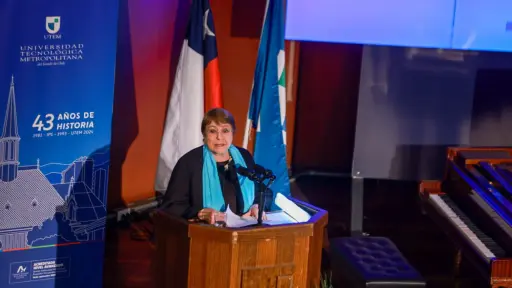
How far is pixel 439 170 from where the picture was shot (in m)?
6.36

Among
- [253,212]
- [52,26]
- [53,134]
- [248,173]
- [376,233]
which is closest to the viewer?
[248,173]

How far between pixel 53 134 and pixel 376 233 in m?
3.03

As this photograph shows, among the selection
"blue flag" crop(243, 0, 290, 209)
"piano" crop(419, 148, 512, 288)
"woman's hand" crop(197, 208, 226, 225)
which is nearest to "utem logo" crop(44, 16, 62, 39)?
"woman's hand" crop(197, 208, 226, 225)

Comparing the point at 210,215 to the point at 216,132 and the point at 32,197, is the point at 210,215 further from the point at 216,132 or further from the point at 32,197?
the point at 32,197

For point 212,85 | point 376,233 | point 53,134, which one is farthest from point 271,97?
point 376,233

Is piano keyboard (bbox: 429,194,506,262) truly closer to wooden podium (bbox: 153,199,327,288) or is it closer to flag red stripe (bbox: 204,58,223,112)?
wooden podium (bbox: 153,199,327,288)

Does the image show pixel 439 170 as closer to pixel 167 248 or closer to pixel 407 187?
pixel 407 187

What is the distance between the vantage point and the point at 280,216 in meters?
4.29

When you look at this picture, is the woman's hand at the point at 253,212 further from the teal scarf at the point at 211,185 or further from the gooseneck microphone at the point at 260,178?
the gooseneck microphone at the point at 260,178

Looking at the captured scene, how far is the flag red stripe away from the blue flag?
299 millimetres

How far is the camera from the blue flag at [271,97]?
5.74 meters

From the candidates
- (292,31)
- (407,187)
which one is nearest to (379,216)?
(407,187)

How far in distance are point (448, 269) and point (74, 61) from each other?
3071 millimetres

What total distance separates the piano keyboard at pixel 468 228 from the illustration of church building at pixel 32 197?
6.79 feet
